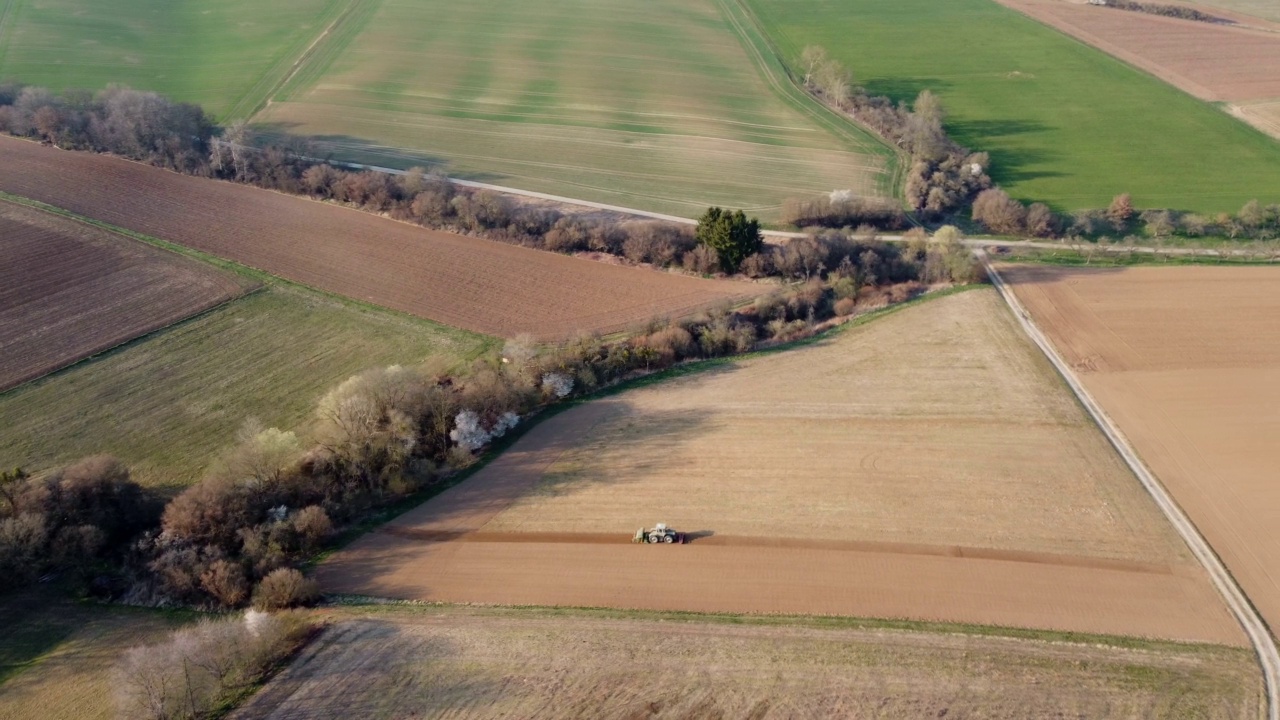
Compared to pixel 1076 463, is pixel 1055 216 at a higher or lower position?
higher

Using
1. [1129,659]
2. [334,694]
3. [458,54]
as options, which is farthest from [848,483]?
[458,54]

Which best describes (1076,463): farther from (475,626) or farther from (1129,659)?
(475,626)

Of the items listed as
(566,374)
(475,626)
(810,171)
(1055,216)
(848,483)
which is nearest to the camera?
(475,626)

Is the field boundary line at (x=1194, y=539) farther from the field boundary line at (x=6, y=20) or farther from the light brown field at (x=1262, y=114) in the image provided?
the field boundary line at (x=6, y=20)

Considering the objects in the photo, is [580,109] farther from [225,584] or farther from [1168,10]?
[1168,10]

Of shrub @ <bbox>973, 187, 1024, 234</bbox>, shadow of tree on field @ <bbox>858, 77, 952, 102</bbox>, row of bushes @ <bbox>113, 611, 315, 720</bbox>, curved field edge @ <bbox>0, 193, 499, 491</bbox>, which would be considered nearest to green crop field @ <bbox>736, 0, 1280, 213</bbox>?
shadow of tree on field @ <bbox>858, 77, 952, 102</bbox>

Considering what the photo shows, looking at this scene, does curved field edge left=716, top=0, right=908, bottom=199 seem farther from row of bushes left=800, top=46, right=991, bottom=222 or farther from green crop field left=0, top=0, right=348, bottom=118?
green crop field left=0, top=0, right=348, bottom=118

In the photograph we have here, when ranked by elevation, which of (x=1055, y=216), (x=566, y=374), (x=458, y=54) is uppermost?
(x=458, y=54)
